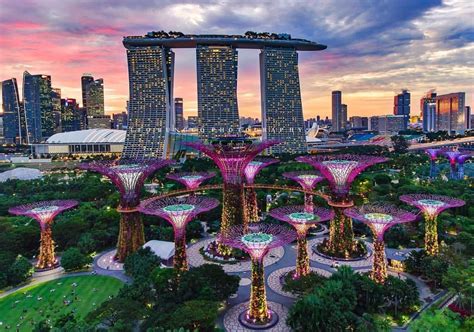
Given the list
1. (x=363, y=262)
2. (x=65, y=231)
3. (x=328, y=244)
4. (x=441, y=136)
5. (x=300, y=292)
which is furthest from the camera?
(x=441, y=136)

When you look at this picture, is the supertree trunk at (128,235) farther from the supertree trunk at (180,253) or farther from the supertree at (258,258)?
the supertree at (258,258)

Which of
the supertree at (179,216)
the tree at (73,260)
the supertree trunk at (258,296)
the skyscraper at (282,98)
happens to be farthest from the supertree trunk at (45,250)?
the skyscraper at (282,98)

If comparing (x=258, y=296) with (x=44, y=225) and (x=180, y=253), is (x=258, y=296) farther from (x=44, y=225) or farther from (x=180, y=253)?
(x=44, y=225)

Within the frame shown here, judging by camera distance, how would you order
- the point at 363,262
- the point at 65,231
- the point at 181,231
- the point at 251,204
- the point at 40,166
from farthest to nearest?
→ 1. the point at 40,166
2. the point at 251,204
3. the point at 65,231
4. the point at 363,262
5. the point at 181,231

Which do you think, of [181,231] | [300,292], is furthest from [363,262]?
[181,231]

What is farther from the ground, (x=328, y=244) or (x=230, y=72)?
(x=230, y=72)

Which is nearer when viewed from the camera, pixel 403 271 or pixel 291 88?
pixel 403 271

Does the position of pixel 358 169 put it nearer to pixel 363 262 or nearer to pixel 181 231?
pixel 363 262
